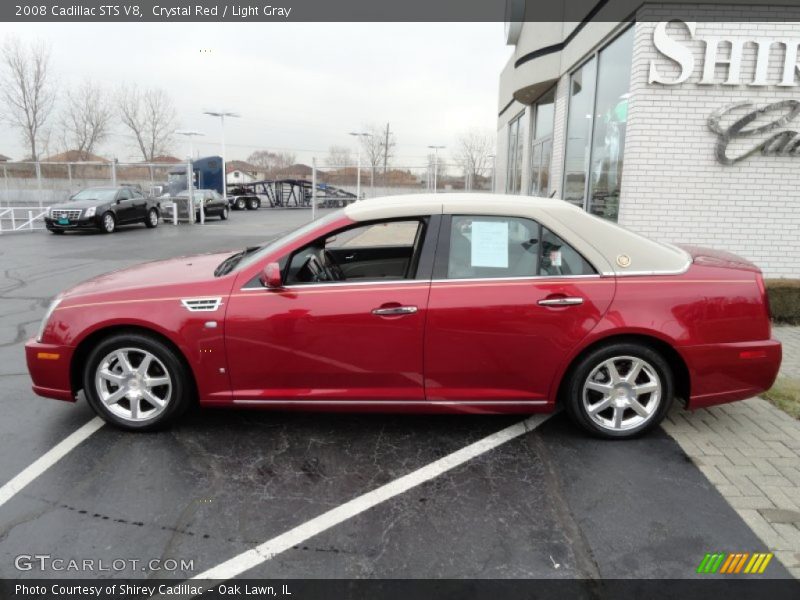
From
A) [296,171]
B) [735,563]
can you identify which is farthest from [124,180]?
[296,171]

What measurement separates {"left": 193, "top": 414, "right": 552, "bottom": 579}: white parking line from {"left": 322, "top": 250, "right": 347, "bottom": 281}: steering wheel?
1416mm

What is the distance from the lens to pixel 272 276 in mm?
3471

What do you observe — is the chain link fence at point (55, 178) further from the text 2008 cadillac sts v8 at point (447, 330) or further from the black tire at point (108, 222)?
the text 2008 cadillac sts v8 at point (447, 330)

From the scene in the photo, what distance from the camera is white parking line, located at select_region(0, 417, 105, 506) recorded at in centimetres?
308

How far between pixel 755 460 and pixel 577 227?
1805 mm

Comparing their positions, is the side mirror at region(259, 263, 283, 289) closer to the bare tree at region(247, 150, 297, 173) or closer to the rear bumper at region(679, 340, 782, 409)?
the rear bumper at region(679, 340, 782, 409)

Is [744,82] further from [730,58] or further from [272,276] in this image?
[272,276]

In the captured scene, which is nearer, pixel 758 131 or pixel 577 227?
pixel 577 227

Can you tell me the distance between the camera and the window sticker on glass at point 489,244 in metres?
3.58

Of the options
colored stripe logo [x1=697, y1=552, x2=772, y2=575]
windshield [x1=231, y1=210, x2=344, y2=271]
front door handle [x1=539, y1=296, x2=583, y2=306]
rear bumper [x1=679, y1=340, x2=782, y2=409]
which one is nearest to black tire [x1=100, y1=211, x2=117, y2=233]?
windshield [x1=231, y1=210, x2=344, y2=271]

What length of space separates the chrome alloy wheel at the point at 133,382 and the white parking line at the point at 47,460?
279 mm

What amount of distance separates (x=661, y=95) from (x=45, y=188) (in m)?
25.5
